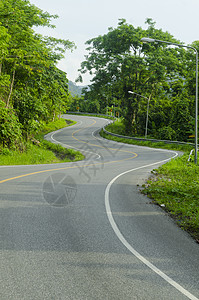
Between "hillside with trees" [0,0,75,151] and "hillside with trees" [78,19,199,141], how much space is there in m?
16.0

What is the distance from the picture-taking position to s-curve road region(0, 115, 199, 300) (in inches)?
159

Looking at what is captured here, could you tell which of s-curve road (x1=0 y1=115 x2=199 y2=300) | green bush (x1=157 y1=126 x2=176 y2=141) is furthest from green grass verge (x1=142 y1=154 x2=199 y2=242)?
green bush (x1=157 y1=126 x2=176 y2=141)

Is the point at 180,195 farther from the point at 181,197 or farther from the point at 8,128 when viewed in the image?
the point at 8,128

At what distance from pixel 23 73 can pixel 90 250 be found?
20.0 m

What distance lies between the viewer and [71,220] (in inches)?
277

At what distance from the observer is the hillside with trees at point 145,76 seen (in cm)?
4097

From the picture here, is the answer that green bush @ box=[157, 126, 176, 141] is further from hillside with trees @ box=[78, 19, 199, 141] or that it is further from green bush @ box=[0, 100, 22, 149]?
green bush @ box=[0, 100, 22, 149]

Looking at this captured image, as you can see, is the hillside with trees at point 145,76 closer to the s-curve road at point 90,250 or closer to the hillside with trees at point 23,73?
the hillside with trees at point 23,73

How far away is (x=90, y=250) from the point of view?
532 centimetres

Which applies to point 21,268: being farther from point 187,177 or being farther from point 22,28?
point 22,28

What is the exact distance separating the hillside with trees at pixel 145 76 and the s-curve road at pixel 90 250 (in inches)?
1314

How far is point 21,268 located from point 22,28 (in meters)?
20.7

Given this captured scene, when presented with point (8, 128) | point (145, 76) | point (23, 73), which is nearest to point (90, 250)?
point (8, 128)

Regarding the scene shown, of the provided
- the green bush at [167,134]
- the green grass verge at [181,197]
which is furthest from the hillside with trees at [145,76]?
the green grass verge at [181,197]
